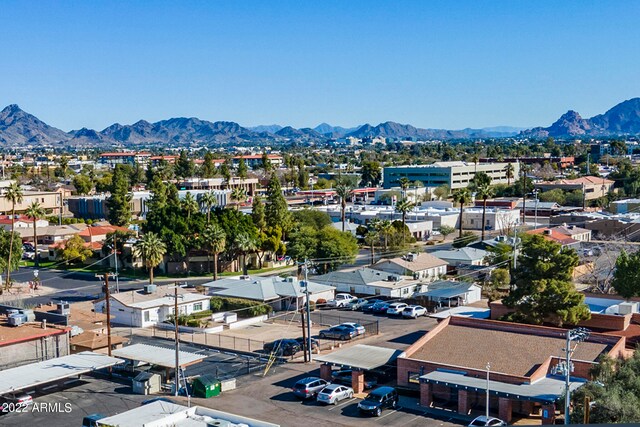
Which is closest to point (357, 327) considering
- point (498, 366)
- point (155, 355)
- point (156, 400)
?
point (155, 355)

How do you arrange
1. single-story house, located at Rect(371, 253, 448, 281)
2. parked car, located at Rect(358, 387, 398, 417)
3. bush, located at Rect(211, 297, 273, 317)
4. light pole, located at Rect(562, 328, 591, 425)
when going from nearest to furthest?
light pole, located at Rect(562, 328, 591, 425), parked car, located at Rect(358, 387, 398, 417), bush, located at Rect(211, 297, 273, 317), single-story house, located at Rect(371, 253, 448, 281)

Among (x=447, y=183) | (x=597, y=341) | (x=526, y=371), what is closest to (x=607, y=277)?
(x=597, y=341)

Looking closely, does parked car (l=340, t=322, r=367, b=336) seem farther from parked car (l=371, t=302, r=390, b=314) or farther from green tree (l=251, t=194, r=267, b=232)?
green tree (l=251, t=194, r=267, b=232)

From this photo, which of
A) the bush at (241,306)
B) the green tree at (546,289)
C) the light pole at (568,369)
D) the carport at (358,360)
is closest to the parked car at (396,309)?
the bush at (241,306)

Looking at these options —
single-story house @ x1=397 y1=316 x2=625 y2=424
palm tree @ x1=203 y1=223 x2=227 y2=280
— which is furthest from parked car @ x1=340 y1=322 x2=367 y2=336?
palm tree @ x1=203 y1=223 x2=227 y2=280

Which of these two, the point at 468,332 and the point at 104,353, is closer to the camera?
the point at 468,332

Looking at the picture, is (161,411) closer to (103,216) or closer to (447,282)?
(447,282)
